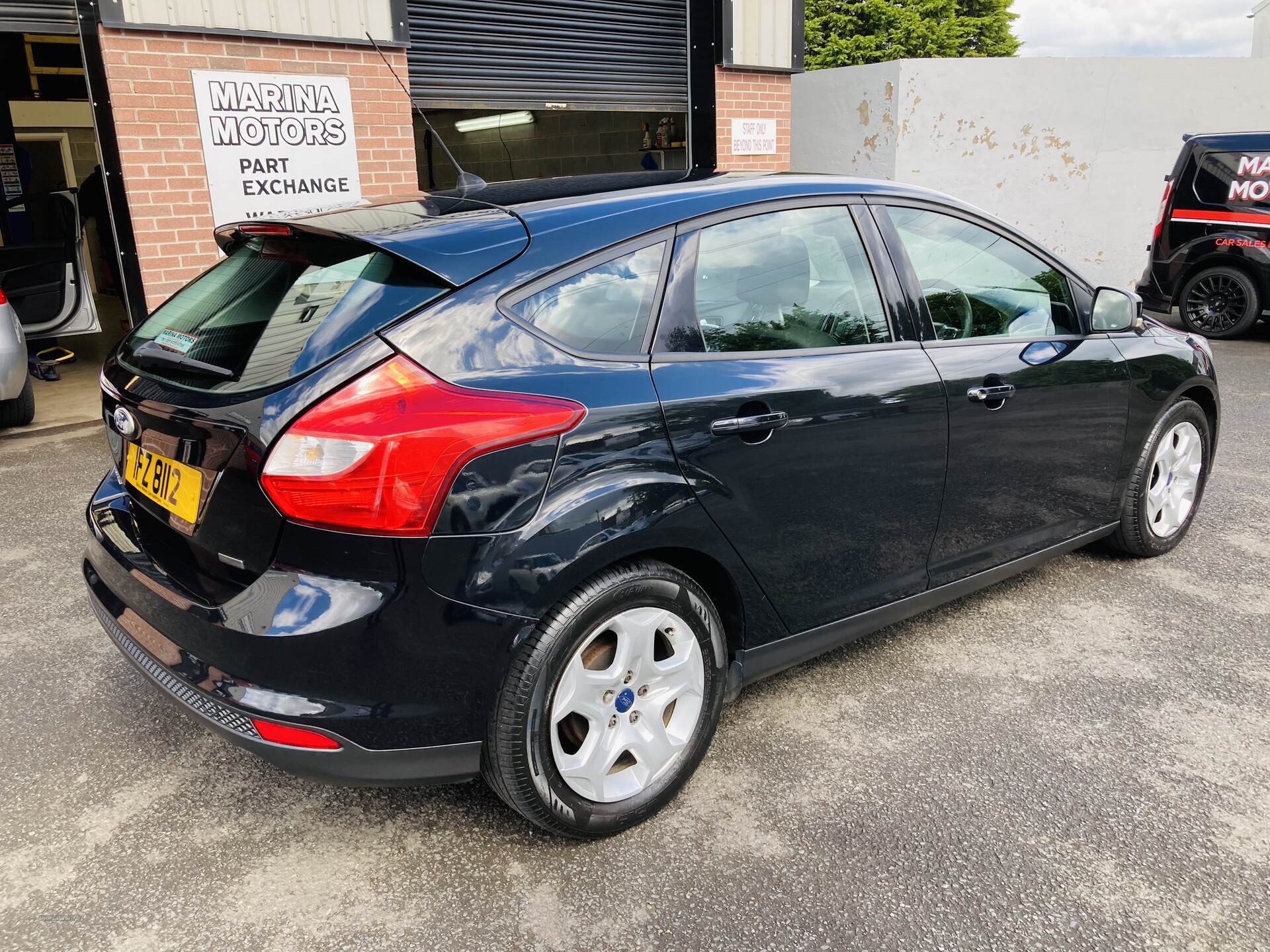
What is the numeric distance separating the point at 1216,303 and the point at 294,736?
1004 cm

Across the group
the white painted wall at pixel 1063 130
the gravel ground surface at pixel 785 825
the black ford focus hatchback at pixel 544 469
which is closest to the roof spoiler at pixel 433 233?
the black ford focus hatchback at pixel 544 469

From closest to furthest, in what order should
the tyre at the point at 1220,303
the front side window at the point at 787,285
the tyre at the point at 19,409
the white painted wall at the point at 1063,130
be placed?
the front side window at the point at 787,285 < the tyre at the point at 19,409 < the tyre at the point at 1220,303 < the white painted wall at the point at 1063,130

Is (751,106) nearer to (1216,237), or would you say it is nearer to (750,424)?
(1216,237)

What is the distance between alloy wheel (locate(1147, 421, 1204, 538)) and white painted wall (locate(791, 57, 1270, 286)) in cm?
906

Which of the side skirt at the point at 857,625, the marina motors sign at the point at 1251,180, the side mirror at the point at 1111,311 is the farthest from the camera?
the marina motors sign at the point at 1251,180

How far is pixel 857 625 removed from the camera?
285 centimetres

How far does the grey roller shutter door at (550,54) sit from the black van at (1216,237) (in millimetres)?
4871

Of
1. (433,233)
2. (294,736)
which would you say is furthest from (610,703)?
(433,233)

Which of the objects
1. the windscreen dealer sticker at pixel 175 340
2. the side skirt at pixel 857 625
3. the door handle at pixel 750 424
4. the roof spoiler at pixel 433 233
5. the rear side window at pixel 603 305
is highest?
the roof spoiler at pixel 433 233

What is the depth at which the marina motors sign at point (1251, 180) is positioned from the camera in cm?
873

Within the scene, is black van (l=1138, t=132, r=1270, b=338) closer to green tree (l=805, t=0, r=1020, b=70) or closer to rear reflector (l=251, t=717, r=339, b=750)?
rear reflector (l=251, t=717, r=339, b=750)

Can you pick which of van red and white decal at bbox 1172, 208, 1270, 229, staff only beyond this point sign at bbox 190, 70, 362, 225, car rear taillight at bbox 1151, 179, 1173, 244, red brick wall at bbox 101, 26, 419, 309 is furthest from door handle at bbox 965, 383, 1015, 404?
car rear taillight at bbox 1151, 179, 1173, 244

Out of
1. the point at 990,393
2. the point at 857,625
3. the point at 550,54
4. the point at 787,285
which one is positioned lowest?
the point at 857,625

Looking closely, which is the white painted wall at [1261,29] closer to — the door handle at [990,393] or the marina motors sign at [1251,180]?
the marina motors sign at [1251,180]
